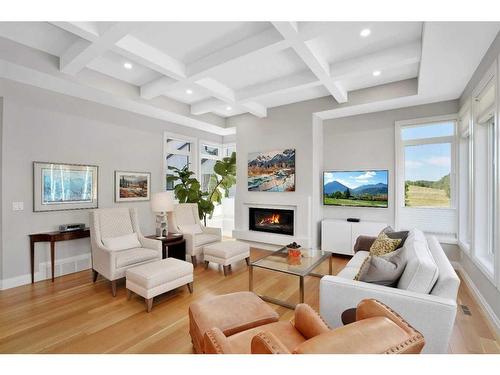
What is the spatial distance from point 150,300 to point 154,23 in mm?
2844

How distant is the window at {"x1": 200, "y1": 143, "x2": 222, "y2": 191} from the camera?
6188 millimetres

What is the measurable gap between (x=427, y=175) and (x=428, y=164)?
185mm

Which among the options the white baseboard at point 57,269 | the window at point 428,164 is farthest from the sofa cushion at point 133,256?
the window at point 428,164

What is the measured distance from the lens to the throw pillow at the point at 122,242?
3.27 metres

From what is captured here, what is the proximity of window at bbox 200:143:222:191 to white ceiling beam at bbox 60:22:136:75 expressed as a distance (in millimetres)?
3315

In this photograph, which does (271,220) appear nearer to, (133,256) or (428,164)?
(133,256)

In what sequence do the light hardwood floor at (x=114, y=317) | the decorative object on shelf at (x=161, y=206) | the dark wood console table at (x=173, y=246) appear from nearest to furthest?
the light hardwood floor at (x=114, y=317)
the dark wood console table at (x=173, y=246)
the decorative object on shelf at (x=161, y=206)

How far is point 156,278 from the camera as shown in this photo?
2600 millimetres

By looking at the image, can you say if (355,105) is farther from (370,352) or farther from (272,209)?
(370,352)

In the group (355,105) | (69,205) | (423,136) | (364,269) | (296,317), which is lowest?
(296,317)

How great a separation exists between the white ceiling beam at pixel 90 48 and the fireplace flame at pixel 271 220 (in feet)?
12.6

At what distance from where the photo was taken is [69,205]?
12.2 ft

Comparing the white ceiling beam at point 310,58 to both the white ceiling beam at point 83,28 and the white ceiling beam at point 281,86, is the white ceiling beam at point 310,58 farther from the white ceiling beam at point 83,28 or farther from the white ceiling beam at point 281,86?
the white ceiling beam at point 83,28
